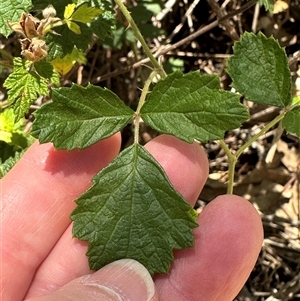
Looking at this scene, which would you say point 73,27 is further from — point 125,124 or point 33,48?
point 125,124

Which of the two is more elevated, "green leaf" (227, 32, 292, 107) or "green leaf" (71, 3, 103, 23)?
"green leaf" (71, 3, 103, 23)

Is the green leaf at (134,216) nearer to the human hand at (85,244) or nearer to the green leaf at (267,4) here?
the human hand at (85,244)

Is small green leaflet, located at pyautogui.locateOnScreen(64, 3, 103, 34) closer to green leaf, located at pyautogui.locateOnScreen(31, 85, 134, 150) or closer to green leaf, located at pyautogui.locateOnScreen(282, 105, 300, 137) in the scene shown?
green leaf, located at pyautogui.locateOnScreen(31, 85, 134, 150)

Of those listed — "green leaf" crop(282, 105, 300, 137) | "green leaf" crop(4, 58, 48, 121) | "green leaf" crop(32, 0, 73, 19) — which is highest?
"green leaf" crop(32, 0, 73, 19)

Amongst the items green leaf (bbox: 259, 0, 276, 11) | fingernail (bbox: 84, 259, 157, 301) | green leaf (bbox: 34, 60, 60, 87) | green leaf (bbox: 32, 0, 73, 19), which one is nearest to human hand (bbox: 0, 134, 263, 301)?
fingernail (bbox: 84, 259, 157, 301)

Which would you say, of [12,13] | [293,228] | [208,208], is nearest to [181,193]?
[208,208]

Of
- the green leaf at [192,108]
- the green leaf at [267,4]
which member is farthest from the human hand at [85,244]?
the green leaf at [267,4]
